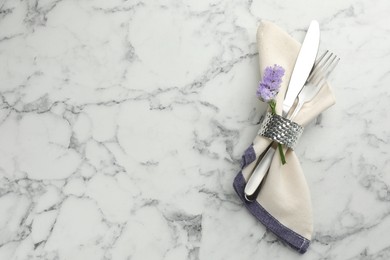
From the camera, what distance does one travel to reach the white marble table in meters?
1.02

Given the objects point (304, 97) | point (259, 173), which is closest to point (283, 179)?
point (259, 173)

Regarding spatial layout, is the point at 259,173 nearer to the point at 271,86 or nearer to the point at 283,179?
the point at 283,179

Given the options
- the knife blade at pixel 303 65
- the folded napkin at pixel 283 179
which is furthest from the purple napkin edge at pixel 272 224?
the knife blade at pixel 303 65

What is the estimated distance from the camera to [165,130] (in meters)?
1.05

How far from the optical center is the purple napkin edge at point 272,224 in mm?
1005

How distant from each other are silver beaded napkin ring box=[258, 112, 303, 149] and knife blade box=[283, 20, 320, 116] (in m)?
0.03

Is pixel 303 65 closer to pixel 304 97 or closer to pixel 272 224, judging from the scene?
pixel 304 97

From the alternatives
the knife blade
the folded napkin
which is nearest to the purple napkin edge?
the folded napkin

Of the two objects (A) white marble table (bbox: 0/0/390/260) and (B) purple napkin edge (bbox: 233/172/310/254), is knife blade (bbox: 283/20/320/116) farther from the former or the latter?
(B) purple napkin edge (bbox: 233/172/310/254)

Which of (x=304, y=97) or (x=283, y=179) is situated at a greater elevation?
(x=304, y=97)

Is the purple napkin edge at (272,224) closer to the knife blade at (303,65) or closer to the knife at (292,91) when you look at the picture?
the knife at (292,91)

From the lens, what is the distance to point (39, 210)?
102 centimetres

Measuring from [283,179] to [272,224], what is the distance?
90mm

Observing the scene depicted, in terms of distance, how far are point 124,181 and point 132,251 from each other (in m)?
0.13
